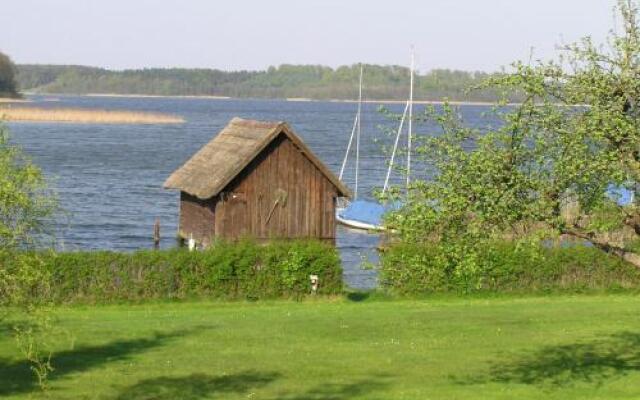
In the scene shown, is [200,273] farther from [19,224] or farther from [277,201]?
[19,224]

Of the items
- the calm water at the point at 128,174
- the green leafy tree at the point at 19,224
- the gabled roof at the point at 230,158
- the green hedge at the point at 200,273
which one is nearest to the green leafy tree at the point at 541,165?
Result: the calm water at the point at 128,174

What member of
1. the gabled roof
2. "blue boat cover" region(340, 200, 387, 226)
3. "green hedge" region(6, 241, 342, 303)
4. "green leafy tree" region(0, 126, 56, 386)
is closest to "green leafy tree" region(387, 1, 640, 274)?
"green leafy tree" region(0, 126, 56, 386)

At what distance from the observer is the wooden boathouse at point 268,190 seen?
44812mm

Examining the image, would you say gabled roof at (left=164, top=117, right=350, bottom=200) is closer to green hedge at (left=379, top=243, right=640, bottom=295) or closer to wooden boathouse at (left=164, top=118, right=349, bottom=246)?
wooden boathouse at (left=164, top=118, right=349, bottom=246)

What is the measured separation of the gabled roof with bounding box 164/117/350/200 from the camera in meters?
44.4

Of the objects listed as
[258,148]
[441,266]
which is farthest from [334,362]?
[258,148]

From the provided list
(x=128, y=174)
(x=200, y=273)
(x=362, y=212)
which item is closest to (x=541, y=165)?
(x=200, y=273)

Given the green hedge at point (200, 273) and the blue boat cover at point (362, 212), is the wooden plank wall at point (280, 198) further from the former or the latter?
the blue boat cover at point (362, 212)

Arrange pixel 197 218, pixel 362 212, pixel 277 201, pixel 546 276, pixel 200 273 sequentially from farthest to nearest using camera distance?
1. pixel 362 212
2. pixel 197 218
3. pixel 277 201
4. pixel 546 276
5. pixel 200 273

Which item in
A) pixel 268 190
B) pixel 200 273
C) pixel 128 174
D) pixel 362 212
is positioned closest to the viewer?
pixel 200 273

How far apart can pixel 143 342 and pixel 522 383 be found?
30.3ft

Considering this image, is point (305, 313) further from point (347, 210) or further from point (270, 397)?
point (347, 210)

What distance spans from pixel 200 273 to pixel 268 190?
10.5m

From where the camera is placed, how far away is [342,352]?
2617 centimetres
